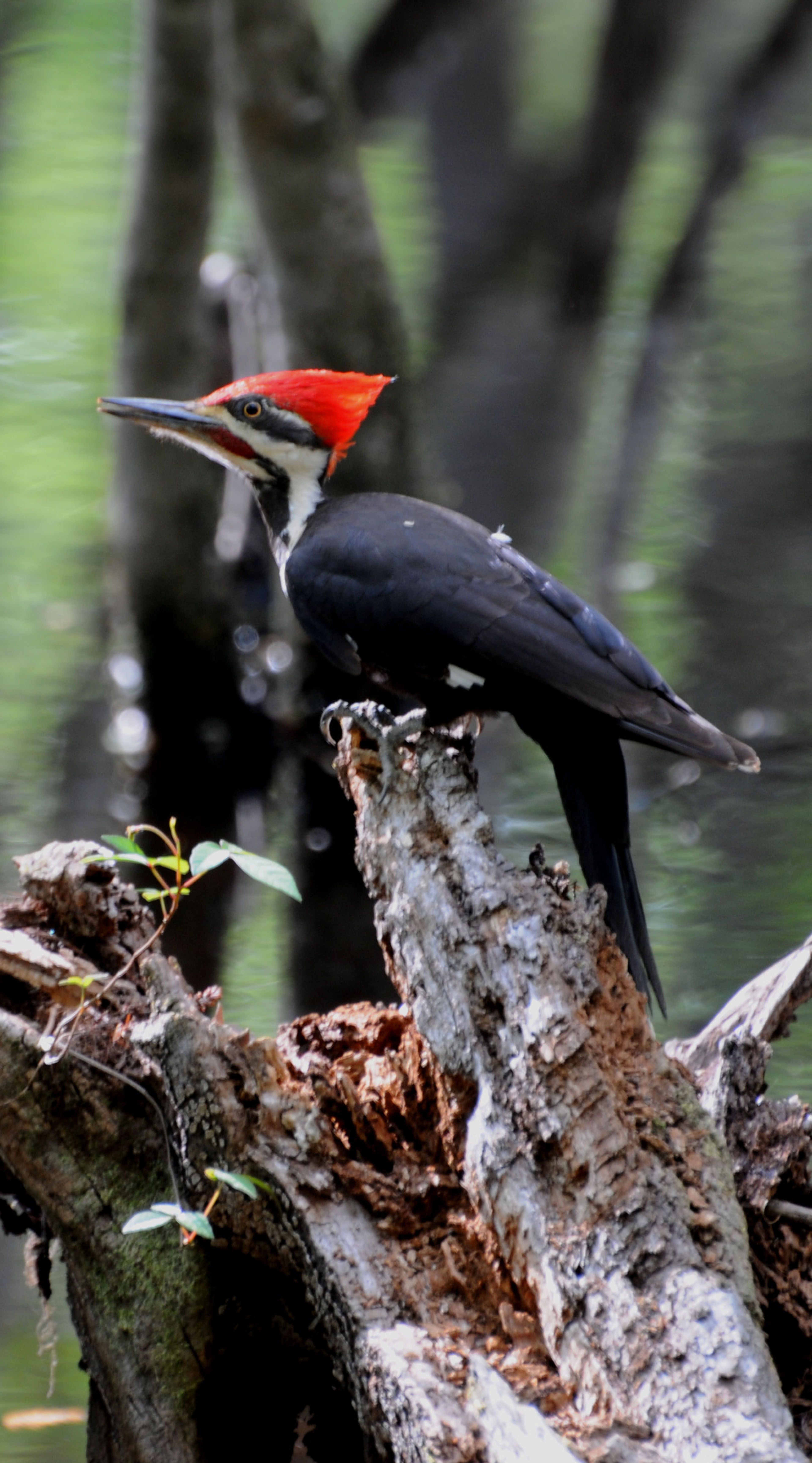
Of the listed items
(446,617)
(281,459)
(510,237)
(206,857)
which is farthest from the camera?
(510,237)

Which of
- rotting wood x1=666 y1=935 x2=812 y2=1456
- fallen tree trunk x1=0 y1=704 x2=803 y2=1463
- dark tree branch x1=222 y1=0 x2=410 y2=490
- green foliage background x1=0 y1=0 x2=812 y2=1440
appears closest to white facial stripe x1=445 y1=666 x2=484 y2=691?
fallen tree trunk x1=0 y1=704 x2=803 y2=1463

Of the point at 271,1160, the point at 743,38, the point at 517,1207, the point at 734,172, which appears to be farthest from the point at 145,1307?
the point at 743,38

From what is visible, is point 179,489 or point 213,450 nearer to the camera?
point 213,450

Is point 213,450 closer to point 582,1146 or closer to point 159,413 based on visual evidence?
point 159,413

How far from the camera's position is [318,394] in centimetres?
305

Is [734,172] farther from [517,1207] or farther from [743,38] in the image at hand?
[517,1207]

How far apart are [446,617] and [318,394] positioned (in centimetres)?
65

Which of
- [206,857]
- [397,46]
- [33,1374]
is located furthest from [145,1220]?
[397,46]

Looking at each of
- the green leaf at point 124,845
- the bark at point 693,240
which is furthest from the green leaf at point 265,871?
the bark at point 693,240

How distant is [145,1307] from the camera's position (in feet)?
7.09

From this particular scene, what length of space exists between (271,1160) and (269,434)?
1.57m

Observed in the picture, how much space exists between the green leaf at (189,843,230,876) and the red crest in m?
1.16

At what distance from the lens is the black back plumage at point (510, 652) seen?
8.24 feet

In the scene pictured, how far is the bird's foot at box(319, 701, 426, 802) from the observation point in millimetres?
2490
